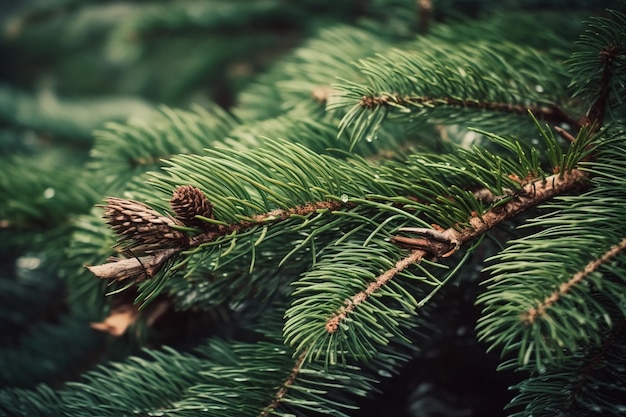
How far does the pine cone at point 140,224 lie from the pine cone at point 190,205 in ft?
0.03

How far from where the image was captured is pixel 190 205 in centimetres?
30

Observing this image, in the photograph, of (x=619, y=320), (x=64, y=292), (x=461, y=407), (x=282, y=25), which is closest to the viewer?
(x=619, y=320)

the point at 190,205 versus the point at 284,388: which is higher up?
the point at 190,205

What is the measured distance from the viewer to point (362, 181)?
1.16ft

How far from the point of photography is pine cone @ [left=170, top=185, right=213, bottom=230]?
30 centimetres

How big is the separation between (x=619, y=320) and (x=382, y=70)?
0.78ft

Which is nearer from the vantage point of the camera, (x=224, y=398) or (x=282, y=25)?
(x=224, y=398)

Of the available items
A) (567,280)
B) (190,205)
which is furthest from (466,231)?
(190,205)

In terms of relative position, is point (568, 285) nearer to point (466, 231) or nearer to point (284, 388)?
point (466, 231)

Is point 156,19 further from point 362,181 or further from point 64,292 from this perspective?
point 362,181

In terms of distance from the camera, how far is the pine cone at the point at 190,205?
296 mm

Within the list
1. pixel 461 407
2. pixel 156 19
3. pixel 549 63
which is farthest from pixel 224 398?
pixel 156 19

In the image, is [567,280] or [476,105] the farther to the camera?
[476,105]

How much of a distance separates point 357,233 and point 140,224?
0.47ft
